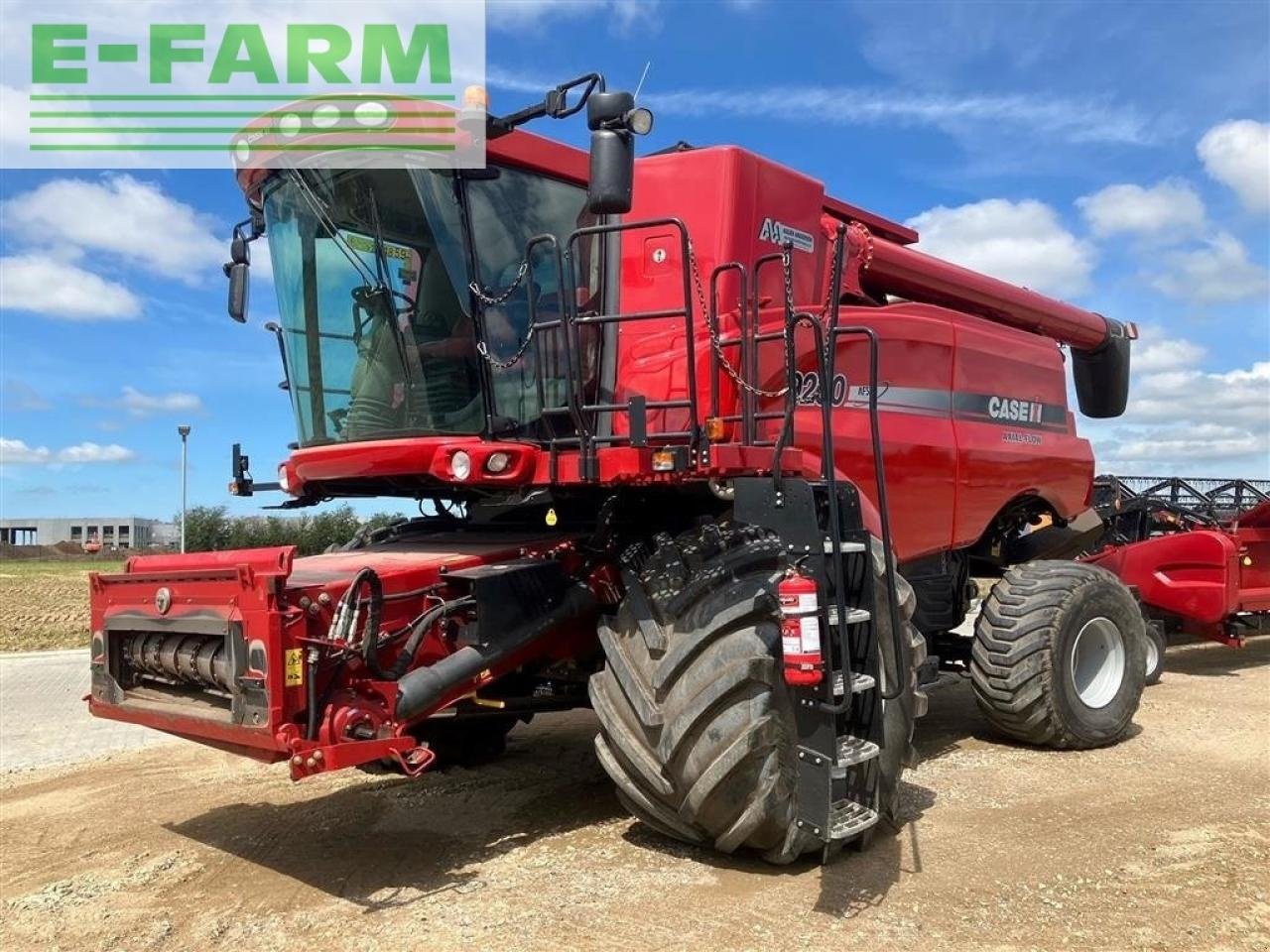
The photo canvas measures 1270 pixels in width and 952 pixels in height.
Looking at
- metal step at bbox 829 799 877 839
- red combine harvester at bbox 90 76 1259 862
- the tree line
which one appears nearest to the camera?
Answer: metal step at bbox 829 799 877 839

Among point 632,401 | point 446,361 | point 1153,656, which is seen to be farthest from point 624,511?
point 1153,656

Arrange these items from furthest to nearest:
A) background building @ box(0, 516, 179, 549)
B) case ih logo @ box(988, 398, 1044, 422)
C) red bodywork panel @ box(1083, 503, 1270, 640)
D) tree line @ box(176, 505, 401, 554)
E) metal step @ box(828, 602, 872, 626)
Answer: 1. background building @ box(0, 516, 179, 549)
2. tree line @ box(176, 505, 401, 554)
3. red bodywork panel @ box(1083, 503, 1270, 640)
4. case ih logo @ box(988, 398, 1044, 422)
5. metal step @ box(828, 602, 872, 626)

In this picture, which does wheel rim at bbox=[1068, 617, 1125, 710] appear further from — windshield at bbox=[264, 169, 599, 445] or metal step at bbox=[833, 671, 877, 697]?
windshield at bbox=[264, 169, 599, 445]

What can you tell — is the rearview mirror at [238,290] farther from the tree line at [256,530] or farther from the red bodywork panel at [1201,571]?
the tree line at [256,530]

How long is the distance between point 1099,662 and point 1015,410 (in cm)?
163

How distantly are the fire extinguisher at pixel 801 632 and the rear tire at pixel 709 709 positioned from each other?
0.22 meters

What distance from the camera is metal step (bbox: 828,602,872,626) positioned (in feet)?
13.3

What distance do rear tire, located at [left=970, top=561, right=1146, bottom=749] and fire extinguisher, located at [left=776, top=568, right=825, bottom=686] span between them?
2791 mm

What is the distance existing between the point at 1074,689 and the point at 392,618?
13.3ft

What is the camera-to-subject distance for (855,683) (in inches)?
158

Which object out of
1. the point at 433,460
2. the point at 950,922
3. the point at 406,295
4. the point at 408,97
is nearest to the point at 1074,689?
the point at 950,922

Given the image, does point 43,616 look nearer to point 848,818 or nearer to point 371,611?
point 371,611

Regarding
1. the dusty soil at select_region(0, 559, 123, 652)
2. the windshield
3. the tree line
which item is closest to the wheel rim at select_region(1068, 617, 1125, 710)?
the windshield

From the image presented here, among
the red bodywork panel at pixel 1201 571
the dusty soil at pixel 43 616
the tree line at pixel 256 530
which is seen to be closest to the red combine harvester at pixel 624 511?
the red bodywork panel at pixel 1201 571
